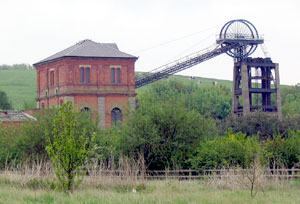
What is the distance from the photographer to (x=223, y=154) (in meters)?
29.3

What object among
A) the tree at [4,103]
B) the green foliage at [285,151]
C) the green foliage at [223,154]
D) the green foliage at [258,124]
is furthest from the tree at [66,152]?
the tree at [4,103]

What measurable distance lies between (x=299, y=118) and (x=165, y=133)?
2888 centimetres

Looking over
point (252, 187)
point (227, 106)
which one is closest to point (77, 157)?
point (252, 187)

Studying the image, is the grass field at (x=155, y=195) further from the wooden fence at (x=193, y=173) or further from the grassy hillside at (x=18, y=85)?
the grassy hillside at (x=18, y=85)

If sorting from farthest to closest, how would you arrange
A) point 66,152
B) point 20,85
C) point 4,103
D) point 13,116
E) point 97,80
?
point 20,85 → point 4,103 → point 97,80 → point 13,116 → point 66,152

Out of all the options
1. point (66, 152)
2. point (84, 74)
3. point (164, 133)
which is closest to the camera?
point (66, 152)

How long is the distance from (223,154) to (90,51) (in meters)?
28.1

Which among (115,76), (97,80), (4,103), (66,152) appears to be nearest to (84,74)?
(97,80)

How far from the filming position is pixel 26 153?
3119 cm

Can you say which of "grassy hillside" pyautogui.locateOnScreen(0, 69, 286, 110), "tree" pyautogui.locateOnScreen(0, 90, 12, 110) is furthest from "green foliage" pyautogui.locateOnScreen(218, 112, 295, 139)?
"grassy hillside" pyautogui.locateOnScreen(0, 69, 286, 110)

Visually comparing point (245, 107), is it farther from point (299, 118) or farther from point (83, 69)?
point (83, 69)

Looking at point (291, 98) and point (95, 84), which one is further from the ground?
point (291, 98)

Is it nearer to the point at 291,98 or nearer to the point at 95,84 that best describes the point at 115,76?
the point at 95,84

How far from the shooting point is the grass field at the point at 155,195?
20.6 m
